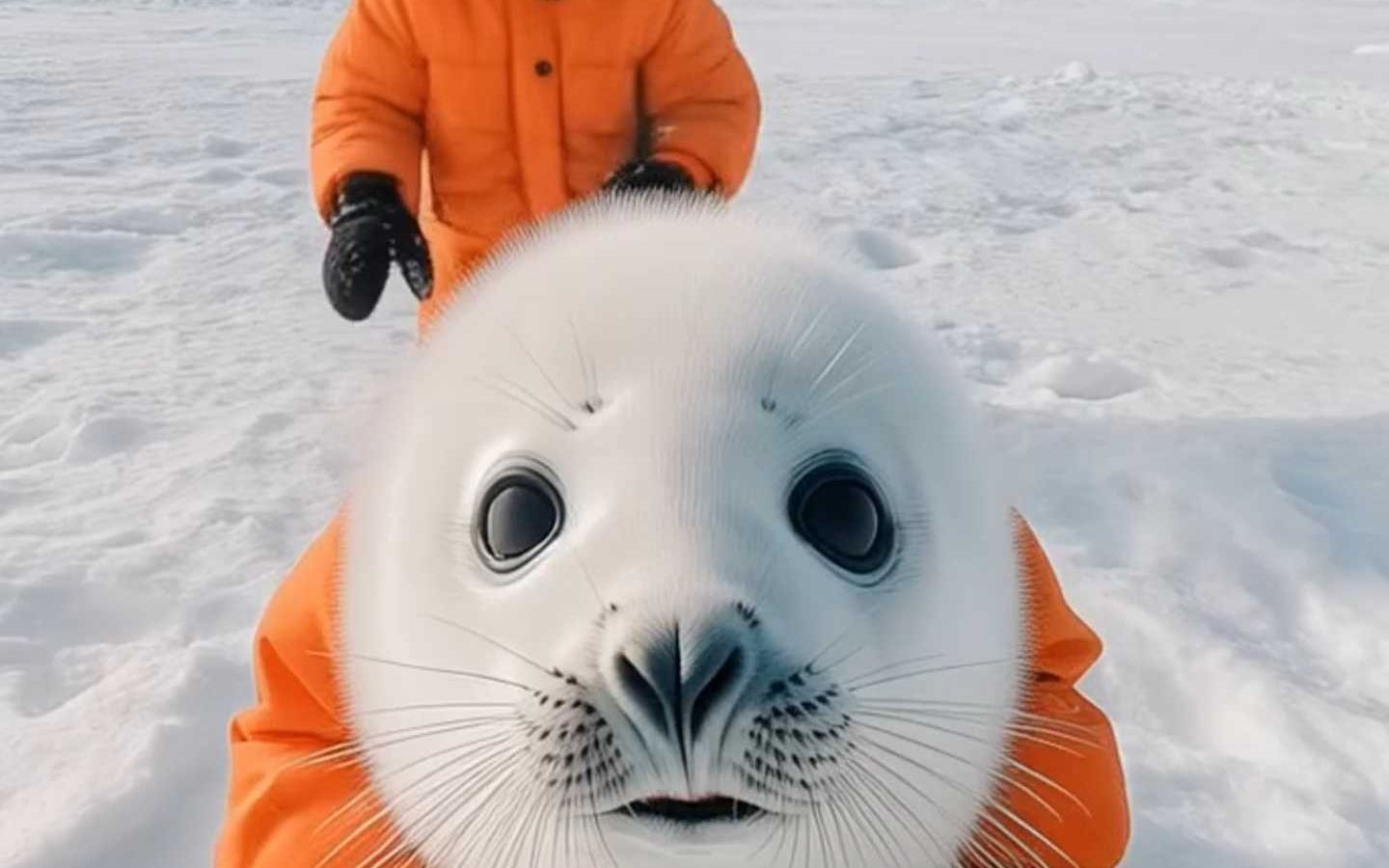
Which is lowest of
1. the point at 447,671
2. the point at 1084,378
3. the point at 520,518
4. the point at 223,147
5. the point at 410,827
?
the point at 223,147

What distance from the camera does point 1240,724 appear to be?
6.39 feet

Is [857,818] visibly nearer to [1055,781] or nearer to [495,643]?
[495,643]

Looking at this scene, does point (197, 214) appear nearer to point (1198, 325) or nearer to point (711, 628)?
point (1198, 325)

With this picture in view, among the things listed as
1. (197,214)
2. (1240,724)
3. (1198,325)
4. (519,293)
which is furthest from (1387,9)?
(519,293)

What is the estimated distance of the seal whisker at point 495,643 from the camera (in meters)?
0.90

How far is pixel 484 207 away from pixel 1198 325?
2.33m

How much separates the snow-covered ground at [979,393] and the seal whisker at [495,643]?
31.2 inches

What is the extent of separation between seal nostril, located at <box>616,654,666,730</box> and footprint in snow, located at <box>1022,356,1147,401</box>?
2.53 m

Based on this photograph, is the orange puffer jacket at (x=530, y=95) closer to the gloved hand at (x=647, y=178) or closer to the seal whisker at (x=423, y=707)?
the gloved hand at (x=647, y=178)

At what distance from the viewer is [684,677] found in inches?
32.2

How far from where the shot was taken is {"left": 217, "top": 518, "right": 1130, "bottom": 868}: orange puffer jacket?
127 centimetres

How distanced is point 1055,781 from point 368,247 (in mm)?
1112

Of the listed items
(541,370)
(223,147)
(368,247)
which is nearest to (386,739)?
(541,370)

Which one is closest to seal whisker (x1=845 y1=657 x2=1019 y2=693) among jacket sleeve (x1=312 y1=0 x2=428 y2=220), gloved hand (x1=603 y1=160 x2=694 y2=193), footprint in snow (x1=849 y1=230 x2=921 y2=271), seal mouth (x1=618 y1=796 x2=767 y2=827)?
seal mouth (x1=618 y1=796 x2=767 y2=827)
